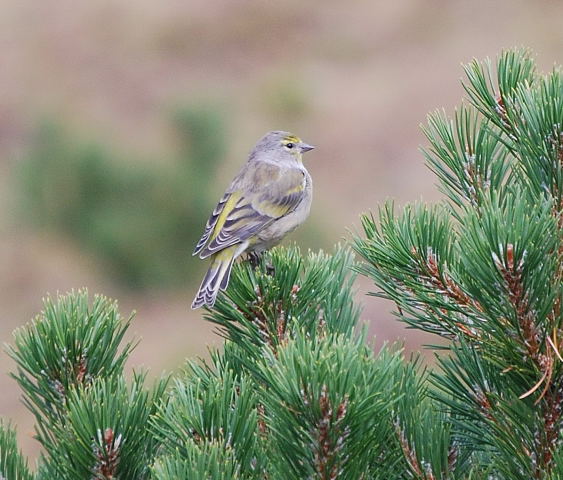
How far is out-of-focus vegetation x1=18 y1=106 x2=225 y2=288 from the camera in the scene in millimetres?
10445

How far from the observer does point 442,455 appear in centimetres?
155

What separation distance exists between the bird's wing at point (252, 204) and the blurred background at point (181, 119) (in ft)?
13.0

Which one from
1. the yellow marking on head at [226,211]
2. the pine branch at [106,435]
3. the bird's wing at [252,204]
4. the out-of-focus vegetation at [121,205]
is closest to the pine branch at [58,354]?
the pine branch at [106,435]

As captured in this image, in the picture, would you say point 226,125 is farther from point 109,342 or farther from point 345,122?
point 109,342

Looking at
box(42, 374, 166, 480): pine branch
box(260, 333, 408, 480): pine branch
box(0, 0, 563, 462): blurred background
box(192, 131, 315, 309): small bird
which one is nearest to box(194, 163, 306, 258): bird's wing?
box(192, 131, 315, 309): small bird

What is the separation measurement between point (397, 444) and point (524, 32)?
49.8 feet

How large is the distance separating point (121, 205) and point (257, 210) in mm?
6515

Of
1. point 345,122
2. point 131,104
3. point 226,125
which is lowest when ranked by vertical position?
point 226,125

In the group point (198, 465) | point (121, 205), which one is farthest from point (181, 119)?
point (198, 465)

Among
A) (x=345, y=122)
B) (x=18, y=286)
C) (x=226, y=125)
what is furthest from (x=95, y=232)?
(x=345, y=122)

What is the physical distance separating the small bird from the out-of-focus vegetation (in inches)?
220

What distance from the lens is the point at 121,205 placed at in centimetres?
1058

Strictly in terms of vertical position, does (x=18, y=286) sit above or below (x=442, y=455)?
above

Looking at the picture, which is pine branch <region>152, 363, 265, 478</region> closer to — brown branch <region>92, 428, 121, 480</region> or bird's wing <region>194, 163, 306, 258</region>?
brown branch <region>92, 428, 121, 480</region>
